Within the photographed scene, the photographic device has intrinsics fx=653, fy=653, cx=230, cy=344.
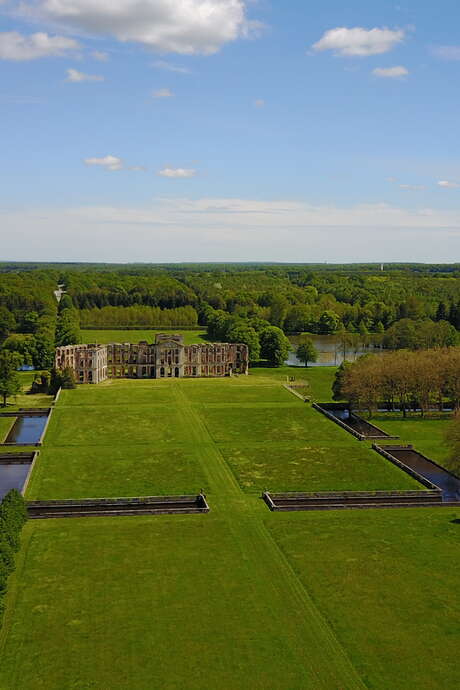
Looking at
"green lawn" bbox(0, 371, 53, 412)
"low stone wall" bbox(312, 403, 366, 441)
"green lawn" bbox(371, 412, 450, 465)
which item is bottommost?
"green lawn" bbox(0, 371, 53, 412)

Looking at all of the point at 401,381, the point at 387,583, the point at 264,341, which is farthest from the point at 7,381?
the point at 387,583

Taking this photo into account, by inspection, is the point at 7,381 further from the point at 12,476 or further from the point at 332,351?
the point at 332,351

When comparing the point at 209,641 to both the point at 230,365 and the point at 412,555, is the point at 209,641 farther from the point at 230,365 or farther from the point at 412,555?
the point at 230,365

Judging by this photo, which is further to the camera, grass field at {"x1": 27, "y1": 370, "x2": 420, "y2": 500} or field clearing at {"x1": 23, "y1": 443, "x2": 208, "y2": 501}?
grass field at {"x1": 27, "y1": 370, "x2": 420, "y2": 500}

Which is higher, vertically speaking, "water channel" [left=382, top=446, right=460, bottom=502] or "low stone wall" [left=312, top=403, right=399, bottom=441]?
"low stone wall" [left=312, top=403, right=399, bottom=441]

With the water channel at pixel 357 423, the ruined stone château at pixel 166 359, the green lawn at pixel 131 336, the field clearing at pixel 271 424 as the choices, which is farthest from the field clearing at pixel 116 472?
the green lawn at pixel 131 336

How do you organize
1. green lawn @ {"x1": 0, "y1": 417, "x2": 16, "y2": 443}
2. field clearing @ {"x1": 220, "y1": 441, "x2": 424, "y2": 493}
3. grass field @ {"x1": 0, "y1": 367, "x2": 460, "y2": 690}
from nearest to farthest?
grass field @ {"x1": 0, "y1": 367, "x2": 460, "y2": 690} → field clearing @ {"x1": 220, "y1": 441, "x2": 424, "y2": 493} → green lawn @ {"x1": 0, "y1": 417, "x2": 16, "y2": 443}

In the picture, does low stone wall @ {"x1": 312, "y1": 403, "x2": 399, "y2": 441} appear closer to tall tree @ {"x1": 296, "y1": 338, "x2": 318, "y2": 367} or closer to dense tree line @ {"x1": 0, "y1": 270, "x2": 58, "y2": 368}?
tall tree @ {"x1": 296, "y1": 338, "x2": 318, "y2": 367}

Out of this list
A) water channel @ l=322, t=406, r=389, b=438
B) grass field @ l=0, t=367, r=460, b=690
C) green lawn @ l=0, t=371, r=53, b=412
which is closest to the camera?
grass field @ l=0, t=367, r=460, b=690

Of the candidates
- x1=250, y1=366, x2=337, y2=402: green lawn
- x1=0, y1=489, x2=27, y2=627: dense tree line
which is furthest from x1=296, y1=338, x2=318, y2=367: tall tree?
x1=0, y1=489, x2=27, y2=627: dense tree line
